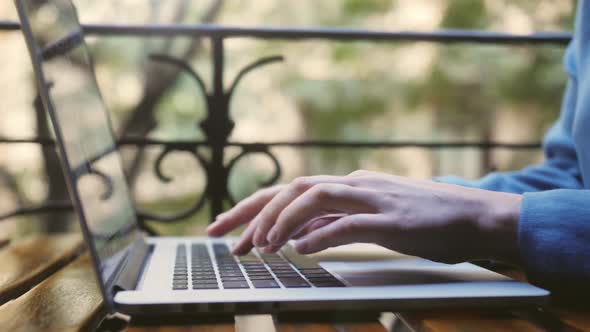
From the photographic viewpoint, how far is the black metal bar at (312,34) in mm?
1415

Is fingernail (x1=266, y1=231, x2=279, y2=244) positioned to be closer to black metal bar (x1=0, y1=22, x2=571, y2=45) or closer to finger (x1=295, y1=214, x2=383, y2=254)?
finger (x1=295, y1=214, x2=383, y2=254)

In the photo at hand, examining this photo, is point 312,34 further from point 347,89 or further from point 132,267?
point 347,89

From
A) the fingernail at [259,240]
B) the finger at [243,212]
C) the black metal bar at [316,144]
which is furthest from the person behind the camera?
the black metal bar at [316,144]

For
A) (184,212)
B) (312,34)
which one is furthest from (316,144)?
(184,212)

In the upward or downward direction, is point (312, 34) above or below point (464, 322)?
above

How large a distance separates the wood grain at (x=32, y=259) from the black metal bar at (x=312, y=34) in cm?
60

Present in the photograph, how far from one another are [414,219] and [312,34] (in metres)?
0.99

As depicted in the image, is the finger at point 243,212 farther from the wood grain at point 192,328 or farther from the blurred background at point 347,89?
the blurred background at point 347,89

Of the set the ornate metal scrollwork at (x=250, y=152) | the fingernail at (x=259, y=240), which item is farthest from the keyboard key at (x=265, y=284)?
the ornate metal scrollwork at (x=250, y=152)

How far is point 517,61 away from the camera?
17.7 ft

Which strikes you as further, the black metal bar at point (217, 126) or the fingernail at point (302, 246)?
the black metal bar at point (217, 126)

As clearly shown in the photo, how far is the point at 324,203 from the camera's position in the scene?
639 mm

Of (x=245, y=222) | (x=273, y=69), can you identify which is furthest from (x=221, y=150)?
(x=273, y=69)

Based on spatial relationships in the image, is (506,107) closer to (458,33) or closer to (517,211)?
(458,33)
